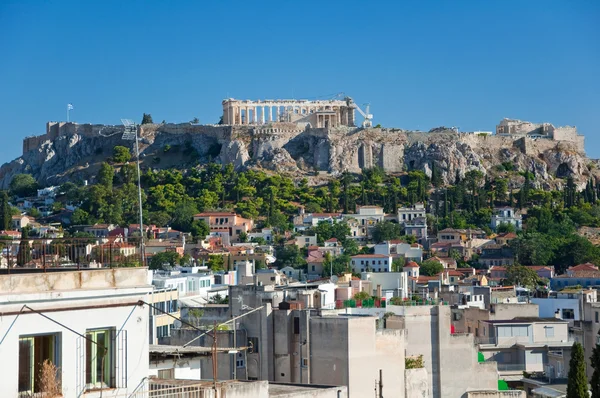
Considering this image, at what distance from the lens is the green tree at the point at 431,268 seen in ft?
299

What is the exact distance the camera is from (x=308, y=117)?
131625 mm

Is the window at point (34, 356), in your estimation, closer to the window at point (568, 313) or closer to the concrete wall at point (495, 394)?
the concrete wall at point (495, 394)

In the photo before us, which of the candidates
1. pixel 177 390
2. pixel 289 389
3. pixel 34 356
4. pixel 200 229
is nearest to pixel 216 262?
pixel 200 229

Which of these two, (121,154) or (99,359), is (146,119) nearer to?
(121,154)

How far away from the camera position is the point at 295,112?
134 meters

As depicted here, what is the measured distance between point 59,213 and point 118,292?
349 feet

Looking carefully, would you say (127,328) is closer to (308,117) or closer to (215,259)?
(215,259)

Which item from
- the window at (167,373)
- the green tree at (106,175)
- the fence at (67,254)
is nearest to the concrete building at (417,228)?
the green tree at (106,175)

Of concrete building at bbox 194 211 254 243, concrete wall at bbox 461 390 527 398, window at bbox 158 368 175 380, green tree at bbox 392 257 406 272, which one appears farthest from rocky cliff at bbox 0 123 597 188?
window at bbox 158 368 175 380

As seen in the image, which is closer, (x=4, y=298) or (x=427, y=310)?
(x=4, y=298)

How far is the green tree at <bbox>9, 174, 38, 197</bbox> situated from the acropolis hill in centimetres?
222

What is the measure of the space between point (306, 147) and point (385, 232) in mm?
22010

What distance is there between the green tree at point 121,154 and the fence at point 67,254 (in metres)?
113

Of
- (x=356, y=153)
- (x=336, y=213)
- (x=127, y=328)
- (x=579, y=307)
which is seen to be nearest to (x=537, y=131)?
(x=356, y=153)
